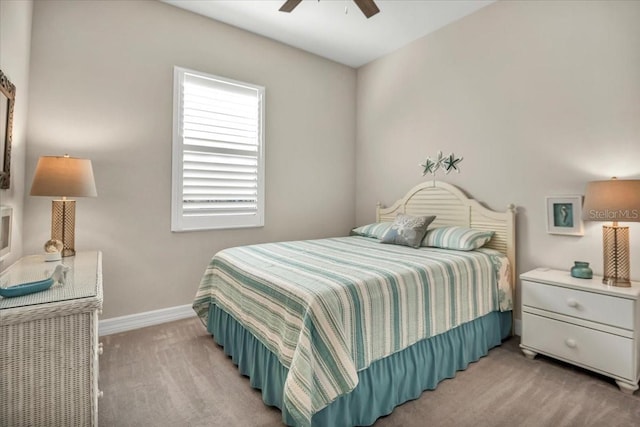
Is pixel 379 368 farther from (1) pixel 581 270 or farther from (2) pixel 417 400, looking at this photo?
(1) pixel 581 270

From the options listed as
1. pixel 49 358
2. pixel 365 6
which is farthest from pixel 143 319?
pixel 365 6

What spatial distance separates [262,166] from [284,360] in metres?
2.42

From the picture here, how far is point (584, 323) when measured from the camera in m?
2.08

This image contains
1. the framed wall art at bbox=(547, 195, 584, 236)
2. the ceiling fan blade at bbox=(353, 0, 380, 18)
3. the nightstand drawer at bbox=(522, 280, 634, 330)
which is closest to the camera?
the nightstand drawer at bbox=(522, 280, 634, 330)

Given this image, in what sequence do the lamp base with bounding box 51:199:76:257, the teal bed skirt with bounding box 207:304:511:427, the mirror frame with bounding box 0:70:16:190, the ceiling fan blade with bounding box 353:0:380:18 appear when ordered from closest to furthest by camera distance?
the teal bed skirt with bounding box 207:304:511:427 < the mirror frame with bounding box 0:70:16:190 < the ceiling fan blade with bounding box 353:0:380:18 < the lamp base with bounding box 51:199:76:257

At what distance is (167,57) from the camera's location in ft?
9.88

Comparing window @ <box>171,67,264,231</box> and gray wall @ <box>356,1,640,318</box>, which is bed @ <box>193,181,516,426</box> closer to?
gray wall @ <box>356,1,640,318</box>

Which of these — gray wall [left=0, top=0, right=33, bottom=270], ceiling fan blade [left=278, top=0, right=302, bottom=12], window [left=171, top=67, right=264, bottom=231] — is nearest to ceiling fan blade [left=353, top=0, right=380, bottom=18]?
ceiling fan blade [left=278, top=0, right=302, bottom=12]

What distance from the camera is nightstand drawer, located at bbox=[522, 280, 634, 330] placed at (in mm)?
1924

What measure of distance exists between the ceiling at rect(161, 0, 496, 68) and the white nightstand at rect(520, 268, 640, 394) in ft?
8.36

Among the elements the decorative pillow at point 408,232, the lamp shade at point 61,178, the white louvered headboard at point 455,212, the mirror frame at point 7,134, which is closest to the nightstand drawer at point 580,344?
the white louvered headboard at point 455,212

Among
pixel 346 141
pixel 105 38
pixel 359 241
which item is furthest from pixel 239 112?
pixel 359 241

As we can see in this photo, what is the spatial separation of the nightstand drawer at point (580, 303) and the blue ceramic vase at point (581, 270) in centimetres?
19

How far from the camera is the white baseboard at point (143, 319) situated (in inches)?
107
